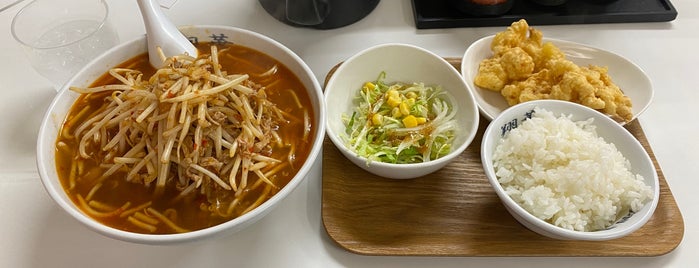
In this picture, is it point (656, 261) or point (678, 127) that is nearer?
point (656, 261)

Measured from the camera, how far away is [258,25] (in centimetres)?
160

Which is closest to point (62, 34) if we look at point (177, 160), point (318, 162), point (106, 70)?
point (106, 70)

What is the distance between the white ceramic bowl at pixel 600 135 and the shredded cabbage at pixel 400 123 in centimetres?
12

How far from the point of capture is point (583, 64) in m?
1.42

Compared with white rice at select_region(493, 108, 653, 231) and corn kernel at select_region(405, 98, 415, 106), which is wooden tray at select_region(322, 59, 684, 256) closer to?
white rice at select_region(493, 108, 653, 231)

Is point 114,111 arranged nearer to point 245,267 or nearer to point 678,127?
point 245,267

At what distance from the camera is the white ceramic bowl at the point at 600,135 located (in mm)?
963

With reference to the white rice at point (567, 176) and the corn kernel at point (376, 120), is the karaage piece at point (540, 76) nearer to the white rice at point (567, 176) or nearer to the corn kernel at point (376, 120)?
the white rice at point (567, 176)

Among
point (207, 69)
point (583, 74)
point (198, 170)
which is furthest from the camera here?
point (583, 74)

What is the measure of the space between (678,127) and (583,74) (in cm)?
30

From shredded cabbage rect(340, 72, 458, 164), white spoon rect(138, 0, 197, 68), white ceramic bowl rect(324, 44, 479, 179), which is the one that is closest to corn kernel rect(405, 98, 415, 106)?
shredded cabbage rect(340, 72, 458, 164)

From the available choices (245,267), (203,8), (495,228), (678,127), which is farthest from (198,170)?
(678,127)

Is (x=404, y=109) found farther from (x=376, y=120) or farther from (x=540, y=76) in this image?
(x=540, y=76)

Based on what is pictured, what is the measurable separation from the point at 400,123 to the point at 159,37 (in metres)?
0.61
